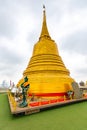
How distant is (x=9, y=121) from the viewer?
614cm

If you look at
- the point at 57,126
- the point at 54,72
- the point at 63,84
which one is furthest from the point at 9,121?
the point at 54,72

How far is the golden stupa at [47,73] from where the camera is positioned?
42.8 feet

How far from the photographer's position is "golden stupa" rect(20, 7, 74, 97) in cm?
1305

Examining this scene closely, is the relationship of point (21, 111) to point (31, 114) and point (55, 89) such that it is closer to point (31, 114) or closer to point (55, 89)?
point (31, 114)

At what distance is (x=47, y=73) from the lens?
14.8 m

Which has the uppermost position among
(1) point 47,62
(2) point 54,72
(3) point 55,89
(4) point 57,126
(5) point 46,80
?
(1) point 47,62

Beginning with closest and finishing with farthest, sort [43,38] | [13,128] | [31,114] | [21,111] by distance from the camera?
1. [13,128]
2. [21,111]
3. [31,114]
4. [43,38]

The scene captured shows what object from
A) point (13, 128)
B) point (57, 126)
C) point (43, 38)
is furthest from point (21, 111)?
point (43, 38)

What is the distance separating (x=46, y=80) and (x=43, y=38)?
751cm

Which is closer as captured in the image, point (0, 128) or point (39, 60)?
point (0, 128)

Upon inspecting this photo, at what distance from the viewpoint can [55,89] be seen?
13062 millimetres

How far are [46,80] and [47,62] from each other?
3.00 meters

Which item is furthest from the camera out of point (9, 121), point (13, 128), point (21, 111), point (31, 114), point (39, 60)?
point (39, 60)

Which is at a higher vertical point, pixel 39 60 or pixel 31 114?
pixel 39 60
